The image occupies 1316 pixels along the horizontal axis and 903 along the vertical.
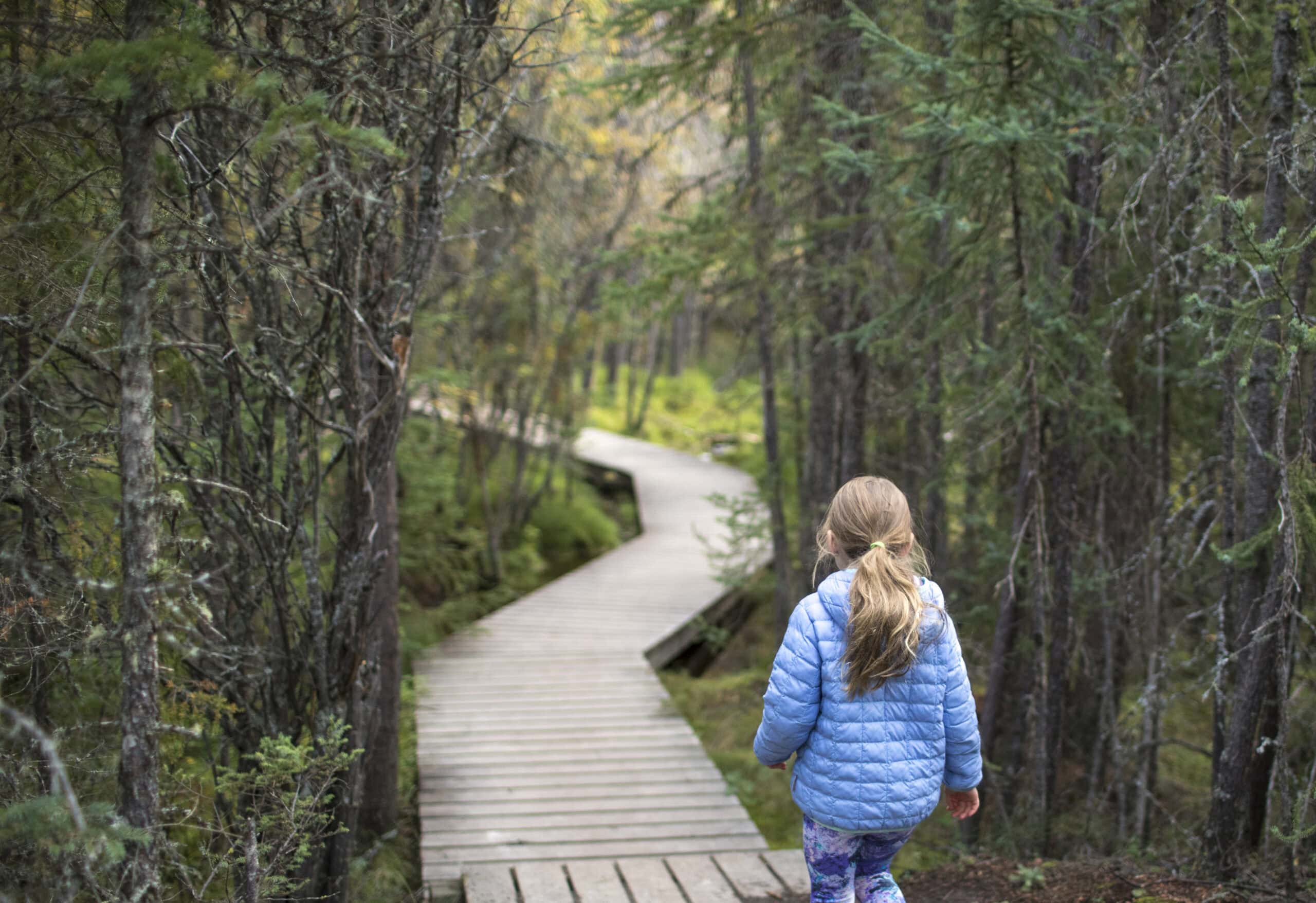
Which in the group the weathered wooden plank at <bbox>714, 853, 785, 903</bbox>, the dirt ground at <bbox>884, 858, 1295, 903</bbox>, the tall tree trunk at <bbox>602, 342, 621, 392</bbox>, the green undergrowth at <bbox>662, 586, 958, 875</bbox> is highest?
the tall tree trunk at <bbox>602, 342, 621, 392</bbox>

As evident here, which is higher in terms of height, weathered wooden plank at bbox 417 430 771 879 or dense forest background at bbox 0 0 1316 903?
dense forest background at bbox 0 0 1316 903

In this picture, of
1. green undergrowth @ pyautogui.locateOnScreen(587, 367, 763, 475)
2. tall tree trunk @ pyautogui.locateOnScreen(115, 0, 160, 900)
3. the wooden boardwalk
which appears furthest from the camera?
green undergrowth @ pyautogui.locateOnScreen(587, 367, 763, 475)

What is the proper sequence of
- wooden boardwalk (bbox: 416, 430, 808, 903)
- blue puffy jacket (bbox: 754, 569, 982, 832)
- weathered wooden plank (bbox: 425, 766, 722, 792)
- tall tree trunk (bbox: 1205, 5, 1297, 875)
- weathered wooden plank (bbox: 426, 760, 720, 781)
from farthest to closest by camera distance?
weathered wooden plank (bbox: 426, 760, 720, 781) < weathered wooden plank (bbox: 425, 766, 722, 792) < wooden boardwalk (bbox: 416, 430, 808, 903) < tall tree trunk (bbox: 1205, 5, 1297, 875) < blue puffy jacket (bbox: 754, 569, 982, 832)

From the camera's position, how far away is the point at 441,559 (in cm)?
1098

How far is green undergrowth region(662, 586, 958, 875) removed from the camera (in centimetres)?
596

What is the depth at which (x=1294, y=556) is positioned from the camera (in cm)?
333

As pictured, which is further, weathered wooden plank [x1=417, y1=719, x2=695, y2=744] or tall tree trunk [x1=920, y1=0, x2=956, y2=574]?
weathered wooden plank [x1=417, y1=719, x2=695, y2=744]

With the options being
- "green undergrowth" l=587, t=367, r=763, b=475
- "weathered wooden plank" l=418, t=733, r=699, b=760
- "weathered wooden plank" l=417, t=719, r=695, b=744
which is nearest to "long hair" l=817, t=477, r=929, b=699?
"weathered wooden plank" l=418, t=733, r=699, b=760

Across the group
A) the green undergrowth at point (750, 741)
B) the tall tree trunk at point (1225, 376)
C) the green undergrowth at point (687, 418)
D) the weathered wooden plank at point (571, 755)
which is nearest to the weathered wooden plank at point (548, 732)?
the weathered wooden plank at point (571, 755)

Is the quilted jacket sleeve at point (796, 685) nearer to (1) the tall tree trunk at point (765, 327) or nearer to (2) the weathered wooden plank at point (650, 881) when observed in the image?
(2) the weathered wooden plank at point (650, 881)

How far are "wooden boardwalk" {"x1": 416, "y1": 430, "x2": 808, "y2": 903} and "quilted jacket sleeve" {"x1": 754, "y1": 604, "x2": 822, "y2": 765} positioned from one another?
2.25 m

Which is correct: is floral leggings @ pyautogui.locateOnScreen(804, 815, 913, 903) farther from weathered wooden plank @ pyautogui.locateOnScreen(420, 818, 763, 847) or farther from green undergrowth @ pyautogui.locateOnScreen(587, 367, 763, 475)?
green undergrowth @ pyautogui.locateOnScreen(587, 367, 763, 475)

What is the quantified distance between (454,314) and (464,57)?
5596mm

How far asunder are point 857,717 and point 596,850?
9.77ft
